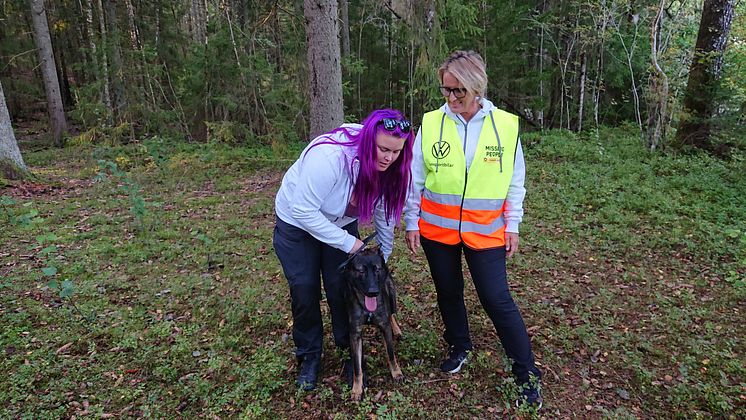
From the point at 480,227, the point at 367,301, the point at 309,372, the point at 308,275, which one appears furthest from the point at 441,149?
the point at 309,372

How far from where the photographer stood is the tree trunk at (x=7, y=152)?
7.98 metres

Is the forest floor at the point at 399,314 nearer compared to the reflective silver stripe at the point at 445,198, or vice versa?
the reflective silver stripe at the point at 445,198

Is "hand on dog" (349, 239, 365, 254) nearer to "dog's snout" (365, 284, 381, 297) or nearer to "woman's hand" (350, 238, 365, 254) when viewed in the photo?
"woman's hand" (350, 238, 365, 254)

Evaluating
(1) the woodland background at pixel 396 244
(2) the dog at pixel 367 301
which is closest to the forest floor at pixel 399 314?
(1) the woodland background at pixel 396 244

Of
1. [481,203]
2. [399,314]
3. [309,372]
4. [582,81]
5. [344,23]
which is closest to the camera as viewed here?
[481,203]

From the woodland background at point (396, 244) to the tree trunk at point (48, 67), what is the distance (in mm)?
69

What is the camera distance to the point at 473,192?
263cm

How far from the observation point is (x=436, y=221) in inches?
110

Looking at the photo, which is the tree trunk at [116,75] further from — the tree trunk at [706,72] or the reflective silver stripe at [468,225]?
the tree trunk at [706,72]

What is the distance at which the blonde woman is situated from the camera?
258 cm

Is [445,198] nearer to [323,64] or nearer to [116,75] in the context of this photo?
[323,64]

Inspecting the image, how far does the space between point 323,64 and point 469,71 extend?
370 cm

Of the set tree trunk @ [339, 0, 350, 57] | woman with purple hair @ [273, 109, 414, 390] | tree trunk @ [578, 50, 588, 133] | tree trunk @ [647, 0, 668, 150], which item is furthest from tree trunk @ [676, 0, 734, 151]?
tree trunk @ [339, 0, 350, 57]

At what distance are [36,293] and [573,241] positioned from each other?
613cm
